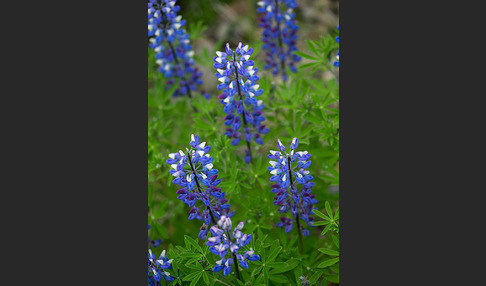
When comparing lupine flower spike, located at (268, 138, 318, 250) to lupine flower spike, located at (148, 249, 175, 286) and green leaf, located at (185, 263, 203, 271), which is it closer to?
green leaf, located at (185, 263, 203, 271)

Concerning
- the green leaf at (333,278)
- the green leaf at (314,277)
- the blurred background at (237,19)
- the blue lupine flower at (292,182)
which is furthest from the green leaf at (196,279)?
the blurred background at (237,19)

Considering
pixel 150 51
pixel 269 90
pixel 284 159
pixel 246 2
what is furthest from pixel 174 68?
pixel 246 2

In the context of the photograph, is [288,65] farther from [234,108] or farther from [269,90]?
[234,108]

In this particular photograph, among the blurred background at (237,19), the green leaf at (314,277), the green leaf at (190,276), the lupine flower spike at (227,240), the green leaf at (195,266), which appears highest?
the blurred background at (237,19)

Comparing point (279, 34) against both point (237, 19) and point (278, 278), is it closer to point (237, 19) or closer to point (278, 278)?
point (278, 278)

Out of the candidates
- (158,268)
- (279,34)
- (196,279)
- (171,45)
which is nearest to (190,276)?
(196,279)

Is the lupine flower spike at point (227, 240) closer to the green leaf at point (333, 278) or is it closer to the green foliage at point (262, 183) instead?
the green foliage at point (262, 183)
